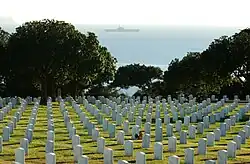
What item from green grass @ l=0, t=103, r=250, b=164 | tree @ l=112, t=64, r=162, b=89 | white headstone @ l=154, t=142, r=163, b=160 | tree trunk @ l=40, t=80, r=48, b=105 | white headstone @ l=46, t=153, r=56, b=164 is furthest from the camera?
tree @ l=112, t=64, r=162, b=89

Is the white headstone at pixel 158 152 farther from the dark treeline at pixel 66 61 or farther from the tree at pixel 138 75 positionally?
the tree at pixel 138 75

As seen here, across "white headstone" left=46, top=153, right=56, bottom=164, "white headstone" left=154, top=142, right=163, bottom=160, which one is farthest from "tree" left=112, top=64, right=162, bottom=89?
"white headstone" left=46, top=153, right=56, bottom=164

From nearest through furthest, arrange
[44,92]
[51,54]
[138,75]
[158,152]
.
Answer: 1. [158,152]
2. [51,54]
3. [44,92]
4. [138,75]

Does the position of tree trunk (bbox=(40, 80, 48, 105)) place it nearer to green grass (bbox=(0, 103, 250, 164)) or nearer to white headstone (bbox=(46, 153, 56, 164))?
green grass (bbox=(0, 103, 250, 164))

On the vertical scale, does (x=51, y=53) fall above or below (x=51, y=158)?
above

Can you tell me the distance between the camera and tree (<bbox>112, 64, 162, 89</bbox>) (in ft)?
176

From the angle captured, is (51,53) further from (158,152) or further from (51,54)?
(158,152)

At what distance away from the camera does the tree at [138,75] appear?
176 ft

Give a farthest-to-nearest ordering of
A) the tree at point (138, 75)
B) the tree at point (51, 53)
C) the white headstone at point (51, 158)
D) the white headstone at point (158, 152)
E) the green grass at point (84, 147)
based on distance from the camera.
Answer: the tree at point (138, 75) → the tree at point (51, 53) → the green grass at point (84, 147) → the white headstone at point (158, 152) → the white headstone at point (51, 158)

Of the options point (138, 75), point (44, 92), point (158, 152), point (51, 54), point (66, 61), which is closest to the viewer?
point (158, 152)

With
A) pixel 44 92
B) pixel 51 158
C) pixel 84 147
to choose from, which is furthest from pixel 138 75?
pixel 51 158

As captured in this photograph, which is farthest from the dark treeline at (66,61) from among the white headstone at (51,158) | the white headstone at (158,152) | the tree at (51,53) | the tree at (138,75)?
the white headstone at (51,158)

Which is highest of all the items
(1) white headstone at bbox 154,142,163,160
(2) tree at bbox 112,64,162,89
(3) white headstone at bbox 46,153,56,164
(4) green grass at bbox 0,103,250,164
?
(3) white headstone at bbox 46,153,56,164

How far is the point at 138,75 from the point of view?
53.6 meters
